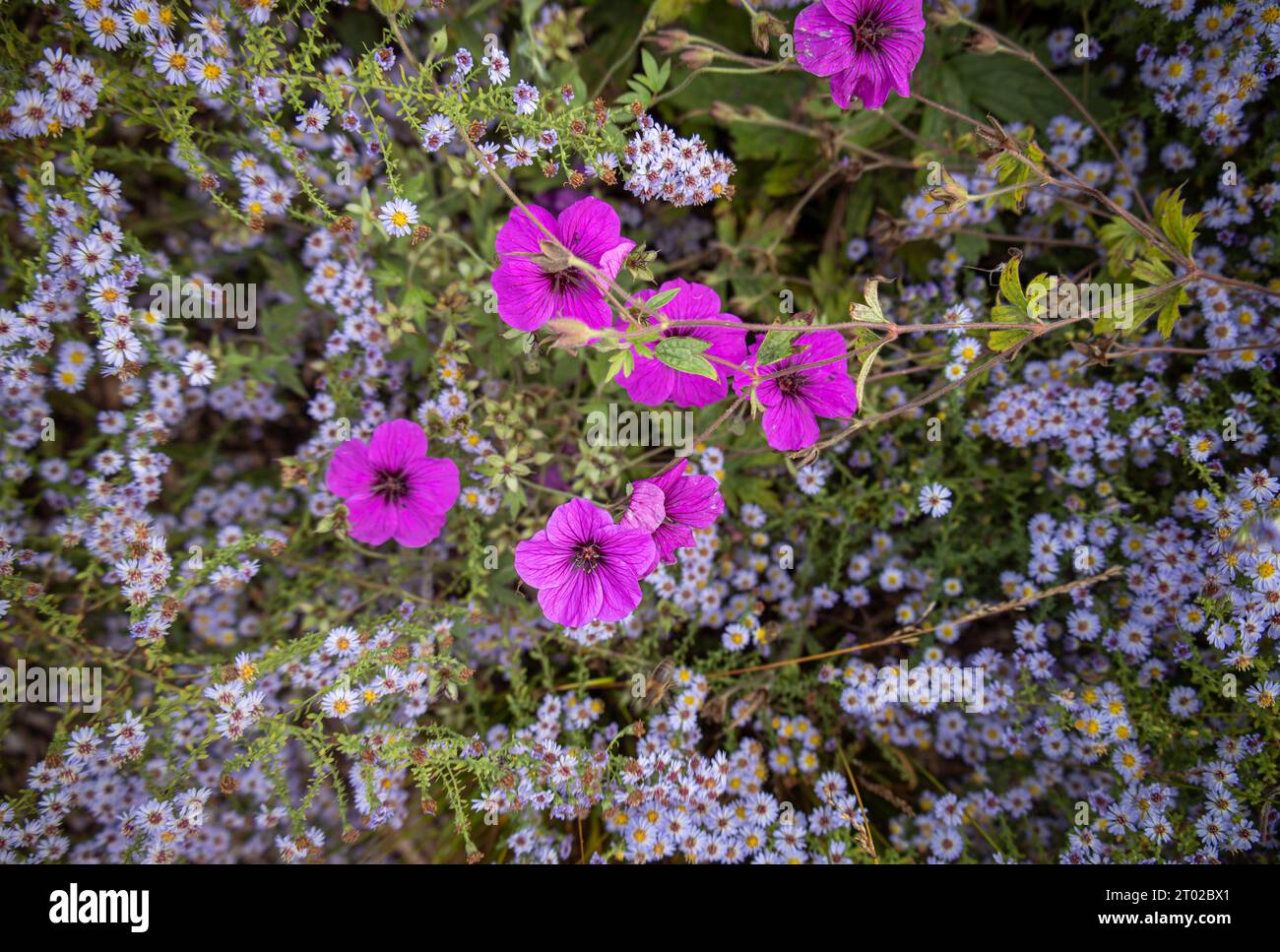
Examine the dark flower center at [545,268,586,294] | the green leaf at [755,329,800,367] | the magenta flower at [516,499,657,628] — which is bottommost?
the magenta flower at [516,499,657,628]

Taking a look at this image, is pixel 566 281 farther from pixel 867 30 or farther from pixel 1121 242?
pixel 1121 242

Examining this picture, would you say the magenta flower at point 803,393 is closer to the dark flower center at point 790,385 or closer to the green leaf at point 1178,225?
the dark flower center at point 790,385

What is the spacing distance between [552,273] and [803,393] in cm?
64

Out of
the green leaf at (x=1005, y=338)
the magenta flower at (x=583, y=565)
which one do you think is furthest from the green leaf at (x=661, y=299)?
the green leaf at (x=1005, y=338)

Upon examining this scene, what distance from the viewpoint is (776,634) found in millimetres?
2199

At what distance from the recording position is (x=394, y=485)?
191 centimetres

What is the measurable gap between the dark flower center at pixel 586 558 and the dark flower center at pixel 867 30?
1.28 metres

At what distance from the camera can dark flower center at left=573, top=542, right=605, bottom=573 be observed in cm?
168

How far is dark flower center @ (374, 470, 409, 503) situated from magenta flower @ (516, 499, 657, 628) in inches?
19.4

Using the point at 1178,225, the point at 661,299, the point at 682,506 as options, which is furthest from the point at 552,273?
the point at 1178,225

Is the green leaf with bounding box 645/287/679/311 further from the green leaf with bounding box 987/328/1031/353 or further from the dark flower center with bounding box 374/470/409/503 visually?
the dark flower center with bounding box 374/470/409/503

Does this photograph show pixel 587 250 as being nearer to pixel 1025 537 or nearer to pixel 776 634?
pixel 776 634

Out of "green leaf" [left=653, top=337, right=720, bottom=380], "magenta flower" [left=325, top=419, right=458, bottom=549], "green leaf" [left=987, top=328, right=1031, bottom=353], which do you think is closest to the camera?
"green leaf" [left=653, top=337, right=720, bottom=380]

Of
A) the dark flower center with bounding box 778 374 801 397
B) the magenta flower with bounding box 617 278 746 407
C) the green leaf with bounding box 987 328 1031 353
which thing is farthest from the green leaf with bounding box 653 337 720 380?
the green leaf with bounding box 987 328 1031 353
